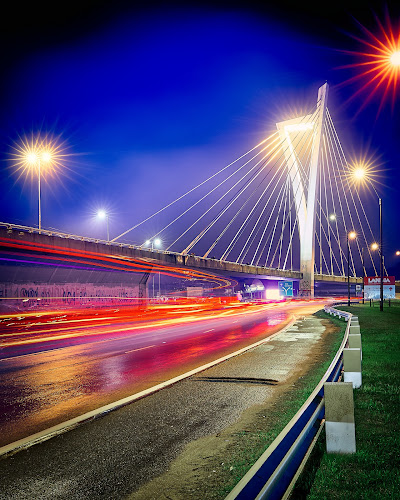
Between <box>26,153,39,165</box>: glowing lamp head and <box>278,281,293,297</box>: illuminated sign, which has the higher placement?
<box>26,153,39,165</box>: glowing lamp head

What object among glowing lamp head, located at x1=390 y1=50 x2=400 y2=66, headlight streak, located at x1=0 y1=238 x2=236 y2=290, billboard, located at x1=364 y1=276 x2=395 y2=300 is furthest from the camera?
billboard, located at x1=364 y1=276 x2=395 y2=300

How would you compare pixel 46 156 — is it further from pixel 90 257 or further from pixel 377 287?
pixel 377 287

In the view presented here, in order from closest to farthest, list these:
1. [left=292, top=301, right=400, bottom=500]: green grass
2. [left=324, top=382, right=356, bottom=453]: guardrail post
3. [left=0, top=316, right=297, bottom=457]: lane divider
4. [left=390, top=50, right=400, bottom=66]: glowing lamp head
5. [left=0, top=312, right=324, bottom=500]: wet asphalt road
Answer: [left=292, top=301, right=400, bottom=500]: green grass
[left=0, top=312, right=324, bottom=500]: wet asphalt road
[left=324, top=382, right=356, bottom=453]: guardrail post
[left=0, top=316, right=297, bottom=457]: lane divider
[left=390, top=50, right=400, bottom=66]: glowing lamp head

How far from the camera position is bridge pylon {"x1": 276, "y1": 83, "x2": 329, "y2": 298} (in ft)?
185

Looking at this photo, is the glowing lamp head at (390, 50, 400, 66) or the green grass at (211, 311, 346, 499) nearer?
the green grass at (211, 311, 346, 499)

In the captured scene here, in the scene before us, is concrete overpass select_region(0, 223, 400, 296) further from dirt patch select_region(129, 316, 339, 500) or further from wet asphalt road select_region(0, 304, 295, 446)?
dirt patch select_region(129, 316, 339, 500)

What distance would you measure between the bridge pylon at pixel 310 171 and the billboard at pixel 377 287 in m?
23.0

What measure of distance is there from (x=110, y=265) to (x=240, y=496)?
165 feet

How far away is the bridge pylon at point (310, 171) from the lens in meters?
56.4

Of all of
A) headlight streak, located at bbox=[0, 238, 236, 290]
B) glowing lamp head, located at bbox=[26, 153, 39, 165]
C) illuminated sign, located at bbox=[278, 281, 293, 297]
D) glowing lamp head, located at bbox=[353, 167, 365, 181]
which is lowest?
illuminated sign, located at bbox=[278, 281, 293, 297]

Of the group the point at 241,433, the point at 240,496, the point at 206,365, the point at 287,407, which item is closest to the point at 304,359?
the point at 206,365

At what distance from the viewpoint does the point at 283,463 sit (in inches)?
A: 144

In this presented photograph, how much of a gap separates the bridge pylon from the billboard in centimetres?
2296

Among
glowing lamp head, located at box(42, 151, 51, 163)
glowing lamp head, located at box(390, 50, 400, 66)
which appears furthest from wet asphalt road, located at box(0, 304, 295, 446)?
glowing lamp head, located at box(42, 151, 51, 163)
